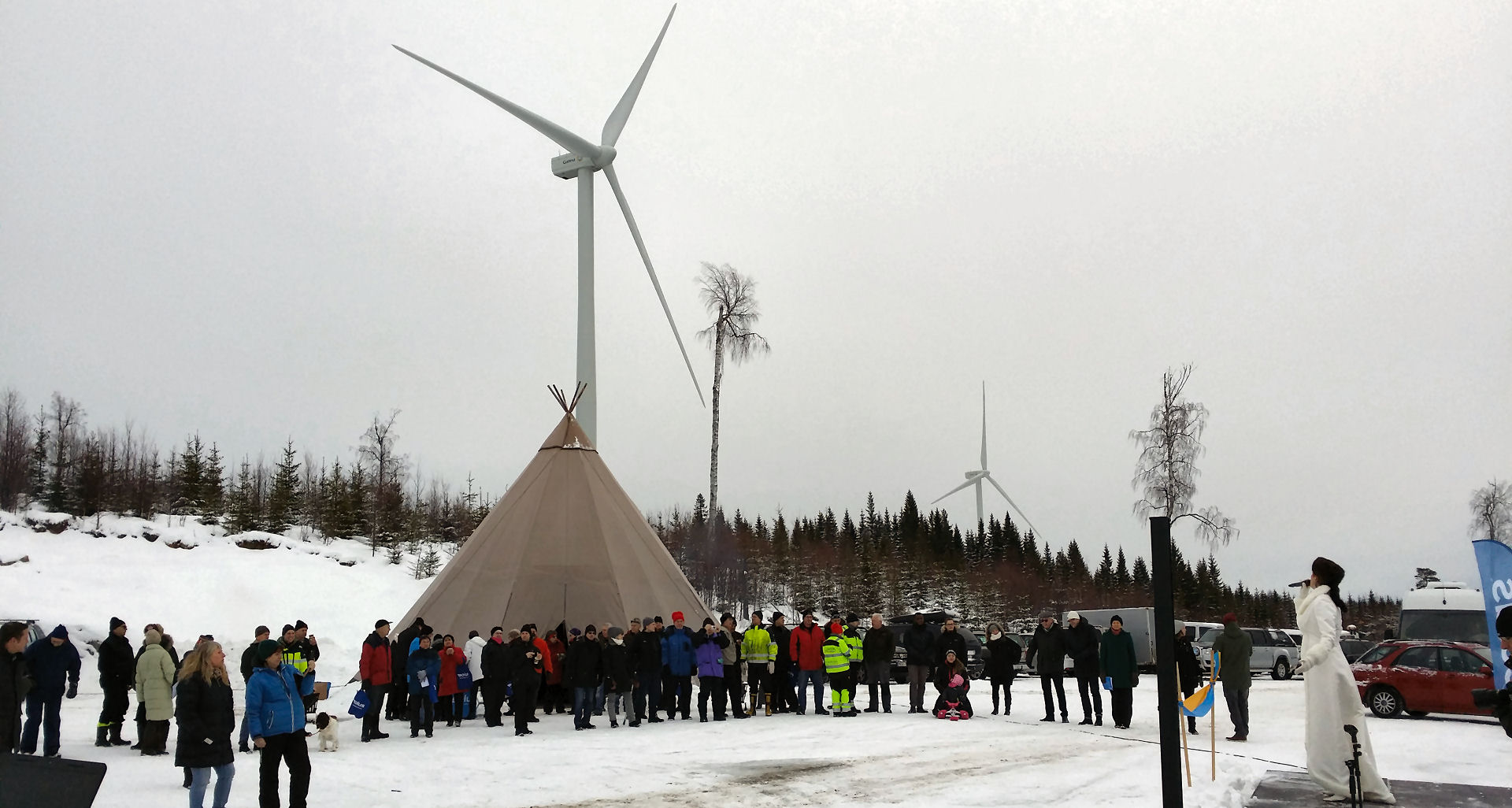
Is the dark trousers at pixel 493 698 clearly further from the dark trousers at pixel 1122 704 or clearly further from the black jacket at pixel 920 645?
the dark trousers at pixel 1122 704

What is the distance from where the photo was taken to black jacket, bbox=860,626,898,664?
18.2 metres

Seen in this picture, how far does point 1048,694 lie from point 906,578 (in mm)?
54817

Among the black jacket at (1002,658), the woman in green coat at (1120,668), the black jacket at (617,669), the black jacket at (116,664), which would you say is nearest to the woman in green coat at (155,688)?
the black jacket at (116,664)

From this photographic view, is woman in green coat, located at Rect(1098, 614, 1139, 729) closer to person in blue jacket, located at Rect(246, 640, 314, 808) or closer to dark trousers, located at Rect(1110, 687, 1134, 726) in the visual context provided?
dark trousers, located at Rect(1110, 687, 1134, 726)

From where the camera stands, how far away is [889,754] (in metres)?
12.4

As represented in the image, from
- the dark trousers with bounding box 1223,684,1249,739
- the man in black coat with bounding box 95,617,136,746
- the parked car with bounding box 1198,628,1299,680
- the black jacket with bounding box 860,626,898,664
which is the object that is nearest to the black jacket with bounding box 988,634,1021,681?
the black jacket with bounding box 860,626,898,664

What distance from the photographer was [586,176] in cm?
2619

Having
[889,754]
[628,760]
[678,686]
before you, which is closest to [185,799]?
[628,760]

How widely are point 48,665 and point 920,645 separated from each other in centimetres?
1274

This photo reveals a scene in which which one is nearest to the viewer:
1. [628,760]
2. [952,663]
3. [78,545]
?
[628,760]

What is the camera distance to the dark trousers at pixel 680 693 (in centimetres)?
1723

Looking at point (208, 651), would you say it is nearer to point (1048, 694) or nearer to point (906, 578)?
point (1048, 694)

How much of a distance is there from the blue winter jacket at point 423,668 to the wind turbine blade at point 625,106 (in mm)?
15621

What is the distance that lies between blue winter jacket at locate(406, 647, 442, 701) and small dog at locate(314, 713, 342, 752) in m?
1.67
